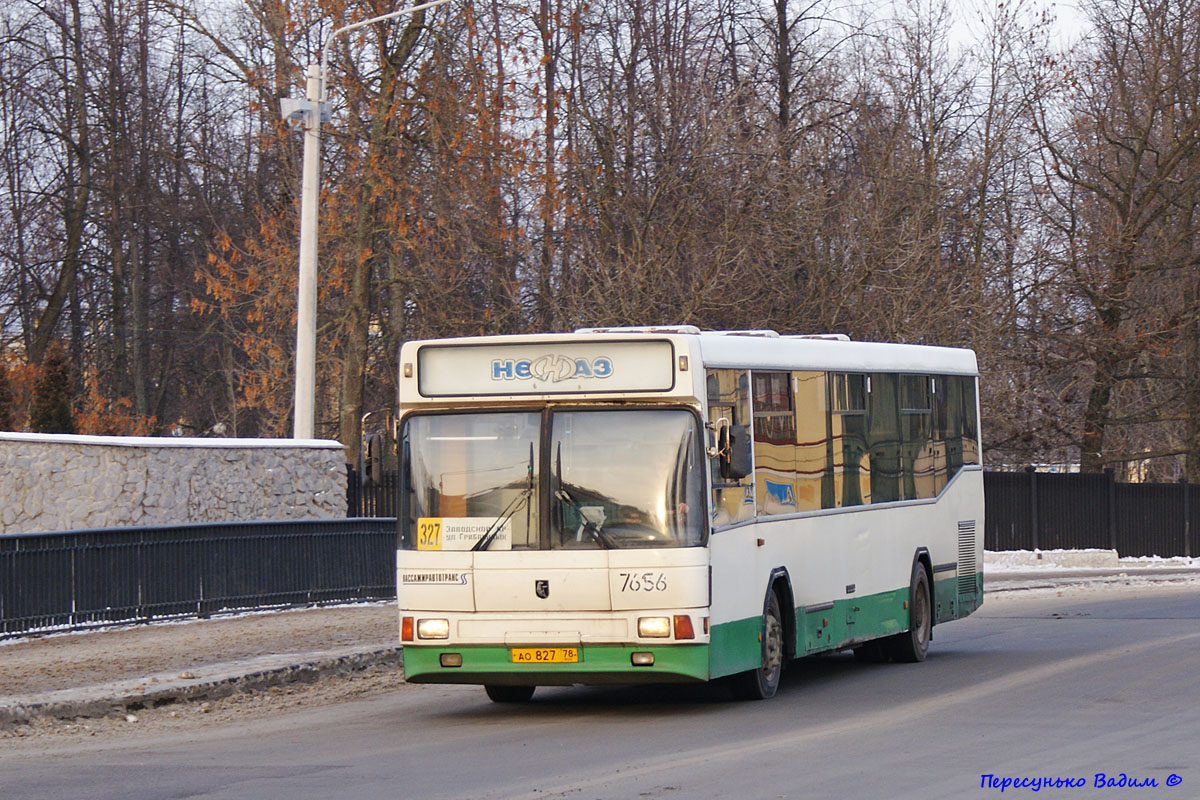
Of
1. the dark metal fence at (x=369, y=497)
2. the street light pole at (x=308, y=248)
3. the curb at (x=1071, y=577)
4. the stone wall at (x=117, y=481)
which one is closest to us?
the stone wall at (x=117, y=481)

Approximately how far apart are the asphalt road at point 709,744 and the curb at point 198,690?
0.90 metres

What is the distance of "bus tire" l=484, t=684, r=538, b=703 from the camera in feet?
44.8

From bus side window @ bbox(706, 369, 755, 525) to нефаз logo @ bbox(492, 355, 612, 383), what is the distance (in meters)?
0.78

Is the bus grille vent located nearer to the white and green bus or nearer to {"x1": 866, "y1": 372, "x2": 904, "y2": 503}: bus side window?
{"x1": 866, "y1": 372, "x2": 904, "y2": 503}: bus side window

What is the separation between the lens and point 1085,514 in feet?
124

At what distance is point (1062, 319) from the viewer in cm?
3900

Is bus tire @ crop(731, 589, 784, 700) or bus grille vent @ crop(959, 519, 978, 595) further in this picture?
bus grille vent @ crop(959, 519, 978, 595)

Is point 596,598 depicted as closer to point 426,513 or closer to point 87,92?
point 426,513

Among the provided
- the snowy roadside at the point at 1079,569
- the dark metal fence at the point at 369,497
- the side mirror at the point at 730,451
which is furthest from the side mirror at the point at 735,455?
the snowy roadside at the point at 1079,569

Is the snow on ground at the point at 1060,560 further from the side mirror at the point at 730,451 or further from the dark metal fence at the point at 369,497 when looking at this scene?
the side mirror at the point at 730,451

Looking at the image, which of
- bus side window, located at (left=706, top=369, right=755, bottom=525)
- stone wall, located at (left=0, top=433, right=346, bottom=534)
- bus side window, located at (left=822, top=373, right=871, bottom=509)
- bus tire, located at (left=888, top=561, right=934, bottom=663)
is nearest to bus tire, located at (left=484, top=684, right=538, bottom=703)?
bus side window, located at (left=706, top=369, right=755, bottom=525)

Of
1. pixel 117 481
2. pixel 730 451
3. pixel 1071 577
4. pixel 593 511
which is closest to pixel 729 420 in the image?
pixel 730 451

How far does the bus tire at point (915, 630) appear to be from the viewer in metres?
16.2

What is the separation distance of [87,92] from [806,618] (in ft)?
116
